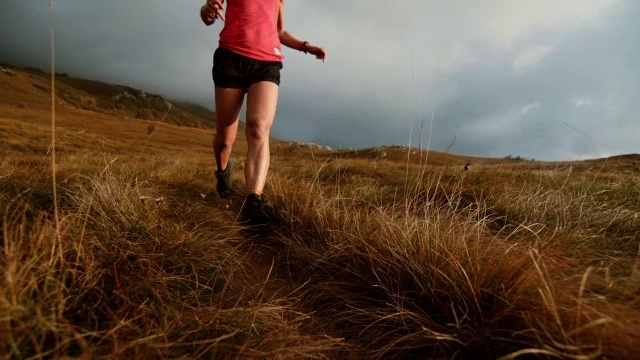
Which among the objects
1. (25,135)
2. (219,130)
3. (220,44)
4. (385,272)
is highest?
(220,44)

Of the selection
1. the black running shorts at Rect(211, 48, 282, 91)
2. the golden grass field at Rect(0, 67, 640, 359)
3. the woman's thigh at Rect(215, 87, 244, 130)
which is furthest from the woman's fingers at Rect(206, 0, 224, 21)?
the golden grass field at Rect(0, 67, 640, 359)

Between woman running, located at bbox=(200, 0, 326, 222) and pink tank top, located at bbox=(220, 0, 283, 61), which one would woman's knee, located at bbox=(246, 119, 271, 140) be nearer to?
woman running, located at bbox=(200, 0, 326, 222)

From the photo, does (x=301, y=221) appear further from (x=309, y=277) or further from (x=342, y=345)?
(x=342, y=345)

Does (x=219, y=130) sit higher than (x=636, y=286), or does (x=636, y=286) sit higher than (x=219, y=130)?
(x=219, y=130)

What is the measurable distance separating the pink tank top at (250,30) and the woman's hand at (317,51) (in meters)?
0.43

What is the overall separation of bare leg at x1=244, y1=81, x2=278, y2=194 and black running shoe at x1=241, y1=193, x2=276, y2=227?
0.36 meters

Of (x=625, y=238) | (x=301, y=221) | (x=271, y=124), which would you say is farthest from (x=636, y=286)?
(x=271, y=124)

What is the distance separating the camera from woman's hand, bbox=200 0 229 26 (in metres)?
→ 3.42

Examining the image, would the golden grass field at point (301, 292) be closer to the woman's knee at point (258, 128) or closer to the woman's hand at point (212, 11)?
the woman's knee at point (258, 128)

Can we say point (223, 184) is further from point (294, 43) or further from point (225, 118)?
point (294, 43)

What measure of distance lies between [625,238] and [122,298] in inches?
121

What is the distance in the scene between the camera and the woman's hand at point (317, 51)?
381cm

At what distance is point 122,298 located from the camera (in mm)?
1411

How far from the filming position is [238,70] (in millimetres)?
3525
